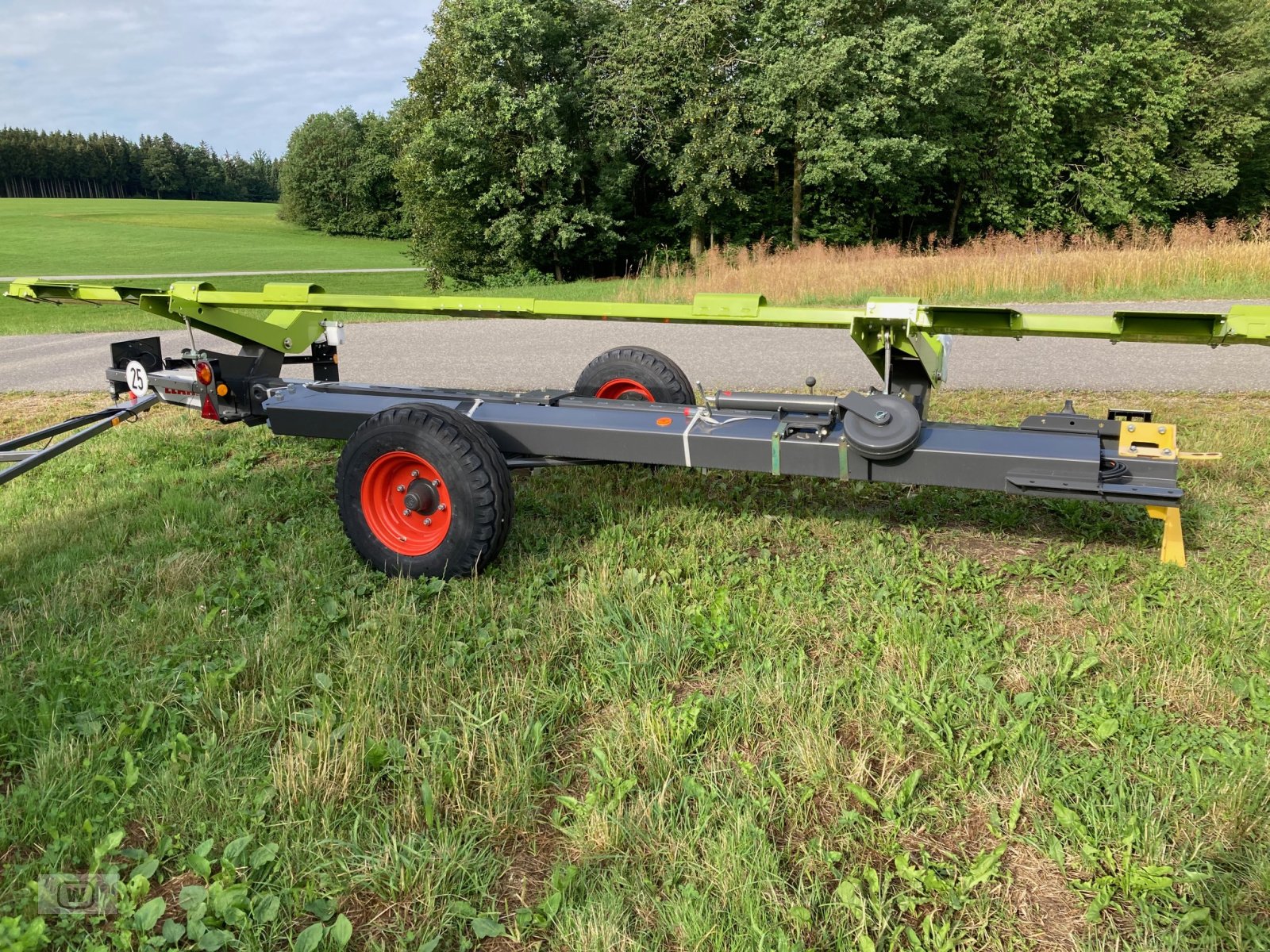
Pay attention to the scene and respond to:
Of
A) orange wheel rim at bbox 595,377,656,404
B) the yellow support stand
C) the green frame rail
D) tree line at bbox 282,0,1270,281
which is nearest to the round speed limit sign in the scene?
the green frame rail

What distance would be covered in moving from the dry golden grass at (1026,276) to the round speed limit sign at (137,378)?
10.6 m

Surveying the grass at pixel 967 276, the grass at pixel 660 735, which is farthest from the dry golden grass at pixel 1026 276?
the grass at pixel 660 735

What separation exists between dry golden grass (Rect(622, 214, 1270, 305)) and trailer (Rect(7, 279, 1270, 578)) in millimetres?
9894

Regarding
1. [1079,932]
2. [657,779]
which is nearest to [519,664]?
[657,779]

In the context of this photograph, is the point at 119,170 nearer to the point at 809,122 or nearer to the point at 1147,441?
the point at 809,122

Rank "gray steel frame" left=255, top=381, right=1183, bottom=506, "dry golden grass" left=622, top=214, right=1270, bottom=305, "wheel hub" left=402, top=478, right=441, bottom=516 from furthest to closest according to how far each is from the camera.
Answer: "dry golden grass" left=622, top=214, right=1270, bottom=305, "wheel hub" left=402, top=478, right=441, bottom=516, "gray steel frame" left=255, top=381, right=1183, bottom=506

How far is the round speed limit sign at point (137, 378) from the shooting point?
472cm

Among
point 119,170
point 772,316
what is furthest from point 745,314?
point 119,170

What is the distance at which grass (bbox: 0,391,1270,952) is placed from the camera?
1942mm

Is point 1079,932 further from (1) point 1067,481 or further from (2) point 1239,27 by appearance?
(2) point 1239,27

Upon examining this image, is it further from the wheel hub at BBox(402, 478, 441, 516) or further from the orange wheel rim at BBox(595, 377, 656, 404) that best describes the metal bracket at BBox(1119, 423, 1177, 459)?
the wheel hub at BBox(402, 478, 441, 516)

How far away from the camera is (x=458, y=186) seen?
92.8ft

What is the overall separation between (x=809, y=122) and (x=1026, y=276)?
1502cm

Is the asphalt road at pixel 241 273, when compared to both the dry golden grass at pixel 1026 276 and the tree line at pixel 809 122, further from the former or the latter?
the dry golden grass at pixel 1026 276
